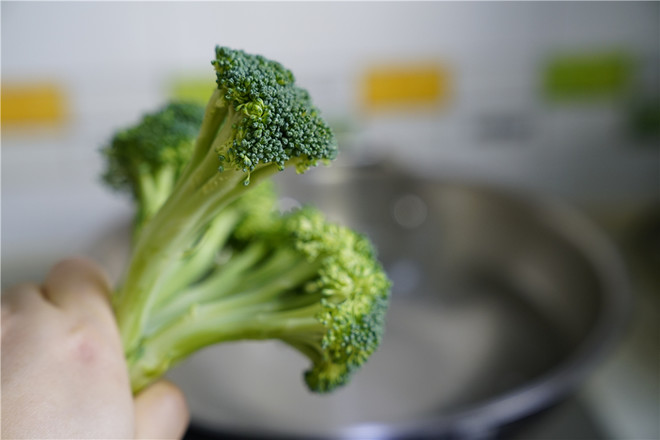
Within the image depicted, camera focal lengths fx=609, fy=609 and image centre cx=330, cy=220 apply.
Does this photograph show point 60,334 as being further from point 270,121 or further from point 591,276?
point 591,276

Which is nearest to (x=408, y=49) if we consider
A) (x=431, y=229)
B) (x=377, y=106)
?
(x=377, y=106)


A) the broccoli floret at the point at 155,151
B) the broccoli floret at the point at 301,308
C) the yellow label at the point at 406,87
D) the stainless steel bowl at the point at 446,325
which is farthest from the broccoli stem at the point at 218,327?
the yellow label at the point at 406,87

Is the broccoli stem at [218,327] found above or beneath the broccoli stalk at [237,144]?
beneath

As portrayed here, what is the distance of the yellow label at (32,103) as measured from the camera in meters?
1.50

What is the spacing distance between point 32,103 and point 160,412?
125 centimetres

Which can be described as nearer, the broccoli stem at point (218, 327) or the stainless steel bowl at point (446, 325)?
the broccoli stem at point (218, 327)

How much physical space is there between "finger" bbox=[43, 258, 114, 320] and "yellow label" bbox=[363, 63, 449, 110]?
3.68ft

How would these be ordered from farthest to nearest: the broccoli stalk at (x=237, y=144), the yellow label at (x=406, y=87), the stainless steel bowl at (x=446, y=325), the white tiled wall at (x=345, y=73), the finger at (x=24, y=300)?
1. the yellow label at (x=406, y=87)
2. the white tiled wall at (x=345, y=73)
3. the stainless steel bowl at (x=446, y=325)
4. the finger at (x=24, y=300)
5. the broccoli stalk at (x=237, y=144)

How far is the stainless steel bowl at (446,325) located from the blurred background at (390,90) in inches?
4.5

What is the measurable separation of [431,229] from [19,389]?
1035 mm

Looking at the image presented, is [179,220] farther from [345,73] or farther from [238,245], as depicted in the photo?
[345,73]

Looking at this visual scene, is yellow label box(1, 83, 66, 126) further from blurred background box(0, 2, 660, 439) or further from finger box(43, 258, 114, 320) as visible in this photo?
finger box(43, 258, 114, 320)

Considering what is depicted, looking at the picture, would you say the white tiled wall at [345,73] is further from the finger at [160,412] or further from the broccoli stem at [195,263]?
the finger at [160,412]

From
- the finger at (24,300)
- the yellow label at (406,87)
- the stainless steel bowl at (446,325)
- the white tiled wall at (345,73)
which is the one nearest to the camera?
the finger at (24,300)
